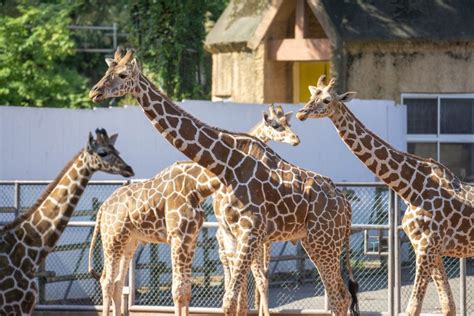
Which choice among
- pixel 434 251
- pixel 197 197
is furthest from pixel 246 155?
pixel 434 251

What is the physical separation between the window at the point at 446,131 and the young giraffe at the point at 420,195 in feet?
30.6

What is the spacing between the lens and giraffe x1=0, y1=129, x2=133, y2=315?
11.6 metres

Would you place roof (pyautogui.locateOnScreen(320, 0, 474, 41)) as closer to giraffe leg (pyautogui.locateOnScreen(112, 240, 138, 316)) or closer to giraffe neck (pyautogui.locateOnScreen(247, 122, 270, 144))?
giraffe neck (pyautogui.locateOnScreen(247, 122, 270, 144))

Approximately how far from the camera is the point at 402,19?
2428 cm

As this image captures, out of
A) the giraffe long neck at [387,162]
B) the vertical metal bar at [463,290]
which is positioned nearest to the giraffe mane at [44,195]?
the giraffe long neck at [387,162]

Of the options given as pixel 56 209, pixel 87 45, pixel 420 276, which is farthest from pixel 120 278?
pixel 87 45

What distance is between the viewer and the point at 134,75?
44.0ft

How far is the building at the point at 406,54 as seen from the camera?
936 inches

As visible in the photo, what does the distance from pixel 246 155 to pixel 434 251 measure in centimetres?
222

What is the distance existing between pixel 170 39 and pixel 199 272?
424 inches

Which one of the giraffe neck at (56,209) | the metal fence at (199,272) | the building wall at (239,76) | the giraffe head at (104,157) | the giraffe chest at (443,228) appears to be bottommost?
the metal fence at (199,272)

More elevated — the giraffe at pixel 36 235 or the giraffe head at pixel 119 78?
the giraffe head at pixel 119 78

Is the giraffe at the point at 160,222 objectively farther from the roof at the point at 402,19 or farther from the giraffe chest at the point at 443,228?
the roof at the point at 402,19

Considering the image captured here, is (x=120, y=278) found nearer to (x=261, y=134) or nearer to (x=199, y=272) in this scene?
(x=199, y=272)
